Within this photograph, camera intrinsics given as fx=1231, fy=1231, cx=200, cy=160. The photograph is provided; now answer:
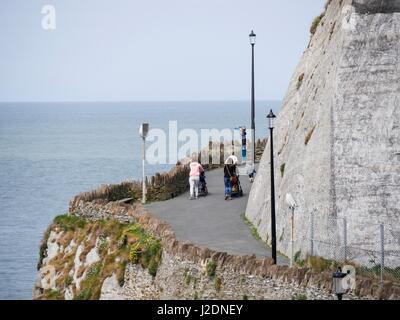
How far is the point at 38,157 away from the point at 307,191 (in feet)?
479

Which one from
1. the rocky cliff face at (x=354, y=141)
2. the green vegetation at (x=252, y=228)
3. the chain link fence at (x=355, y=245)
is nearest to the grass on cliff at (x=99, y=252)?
the green vegetation at (x=252, y=228)

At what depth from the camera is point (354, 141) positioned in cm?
3522

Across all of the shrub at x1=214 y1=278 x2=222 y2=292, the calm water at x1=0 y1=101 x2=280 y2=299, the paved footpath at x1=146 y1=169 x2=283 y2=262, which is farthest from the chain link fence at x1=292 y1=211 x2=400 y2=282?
the calm water at x1=0 y1=101 x2=280 y2=299

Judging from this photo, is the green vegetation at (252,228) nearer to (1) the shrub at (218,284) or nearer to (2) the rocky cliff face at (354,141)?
(2) the rocky cliff face at (354,141)

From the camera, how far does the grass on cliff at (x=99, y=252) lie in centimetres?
3953

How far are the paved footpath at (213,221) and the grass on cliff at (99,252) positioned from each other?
4.31 feet

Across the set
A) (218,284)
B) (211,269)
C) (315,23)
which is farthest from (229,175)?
(218,284)

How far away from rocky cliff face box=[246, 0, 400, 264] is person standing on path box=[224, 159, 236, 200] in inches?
335

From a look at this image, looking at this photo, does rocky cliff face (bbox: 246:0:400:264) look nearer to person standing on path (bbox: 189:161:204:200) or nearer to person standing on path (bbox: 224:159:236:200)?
person standing on path (bbox: 224:159:236:200)

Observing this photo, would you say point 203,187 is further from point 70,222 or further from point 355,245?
point 355,245

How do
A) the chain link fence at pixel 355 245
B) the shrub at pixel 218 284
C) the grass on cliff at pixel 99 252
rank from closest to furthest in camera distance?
1. the chain link fence at pixel 355 245
2. the shrub at pixel 218 284
3. the grass on cliff at pixel 99 252

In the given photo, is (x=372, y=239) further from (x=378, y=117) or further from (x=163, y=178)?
(x=163, y=178)

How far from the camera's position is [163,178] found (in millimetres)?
49625
